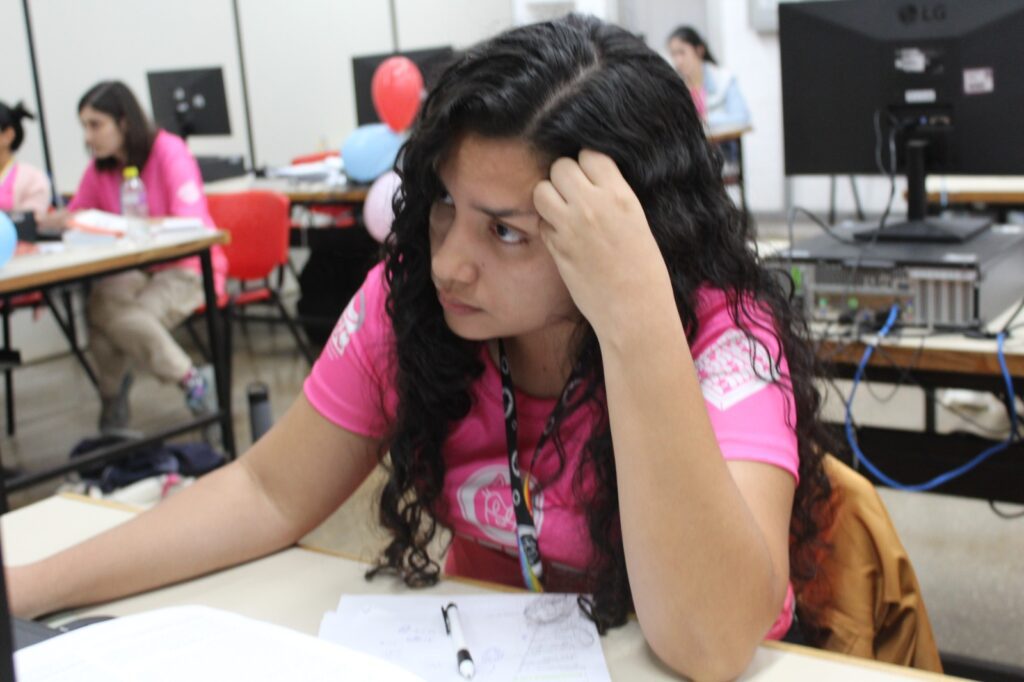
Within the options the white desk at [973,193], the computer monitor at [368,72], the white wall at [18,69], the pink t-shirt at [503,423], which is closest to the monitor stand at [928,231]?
the white desk at [973,193]

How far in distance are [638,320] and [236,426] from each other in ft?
11.4

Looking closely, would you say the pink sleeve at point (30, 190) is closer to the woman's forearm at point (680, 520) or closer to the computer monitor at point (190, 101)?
the computer monitor at point (190, 101)

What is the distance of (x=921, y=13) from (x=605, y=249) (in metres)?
1.41

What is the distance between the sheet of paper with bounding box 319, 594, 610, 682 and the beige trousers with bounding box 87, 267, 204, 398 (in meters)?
2.94

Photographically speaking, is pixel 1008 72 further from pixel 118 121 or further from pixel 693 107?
pixel 118 121

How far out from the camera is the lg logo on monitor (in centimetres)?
203

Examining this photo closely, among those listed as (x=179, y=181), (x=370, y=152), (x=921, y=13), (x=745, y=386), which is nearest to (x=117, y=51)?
(x=370, y=152)

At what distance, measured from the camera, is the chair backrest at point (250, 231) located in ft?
14.0

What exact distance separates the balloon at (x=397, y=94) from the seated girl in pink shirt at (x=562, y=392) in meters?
3.46

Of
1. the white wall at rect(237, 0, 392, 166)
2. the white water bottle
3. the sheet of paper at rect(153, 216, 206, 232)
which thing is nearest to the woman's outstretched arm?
the sheet of paper at rect(153, 216, 206, 232)

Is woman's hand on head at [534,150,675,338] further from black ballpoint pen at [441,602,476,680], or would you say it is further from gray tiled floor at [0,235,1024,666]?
gray tiled floor at [0,235,1024,666]

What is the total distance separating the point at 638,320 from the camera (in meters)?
0.93

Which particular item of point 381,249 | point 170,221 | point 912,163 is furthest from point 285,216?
point 381,249

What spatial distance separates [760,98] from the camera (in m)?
7.37
